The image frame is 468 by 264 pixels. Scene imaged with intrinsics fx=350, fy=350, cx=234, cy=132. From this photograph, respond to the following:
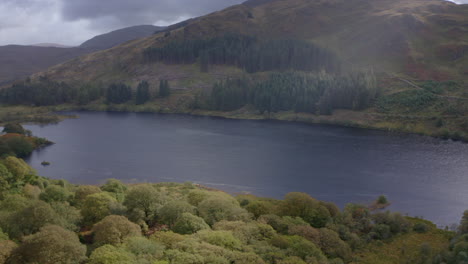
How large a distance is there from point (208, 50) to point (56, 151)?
120975 millimetres

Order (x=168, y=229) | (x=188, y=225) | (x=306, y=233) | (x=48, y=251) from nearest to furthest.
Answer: (x=48, y=251)
(x=188, y=225)
(x=306, y=233)
(x=168, y=229)

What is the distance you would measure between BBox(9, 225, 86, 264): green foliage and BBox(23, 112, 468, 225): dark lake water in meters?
38.2

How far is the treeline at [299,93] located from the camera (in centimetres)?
12512

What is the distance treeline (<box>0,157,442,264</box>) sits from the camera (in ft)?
79.3

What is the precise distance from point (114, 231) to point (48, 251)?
209 inches

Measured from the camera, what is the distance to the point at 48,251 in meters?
23.2

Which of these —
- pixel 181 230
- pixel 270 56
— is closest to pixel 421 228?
pixel 181 230

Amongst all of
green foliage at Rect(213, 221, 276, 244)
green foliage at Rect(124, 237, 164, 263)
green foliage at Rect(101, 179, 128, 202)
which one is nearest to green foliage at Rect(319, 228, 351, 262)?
green foliage at Rect(213, 221, 276, 244)

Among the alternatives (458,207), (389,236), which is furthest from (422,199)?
(389,236)

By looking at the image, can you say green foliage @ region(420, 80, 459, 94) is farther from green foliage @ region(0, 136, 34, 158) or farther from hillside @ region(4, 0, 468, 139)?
green foliage @ region(0, 136, 34, 158)

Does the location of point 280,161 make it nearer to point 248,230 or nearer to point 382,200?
point 382,200

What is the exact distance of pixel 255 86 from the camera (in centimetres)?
14762

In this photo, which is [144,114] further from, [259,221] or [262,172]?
[259,221]

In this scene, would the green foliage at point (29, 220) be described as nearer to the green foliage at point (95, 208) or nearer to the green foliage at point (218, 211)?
the green foliage at point (95, 208)
